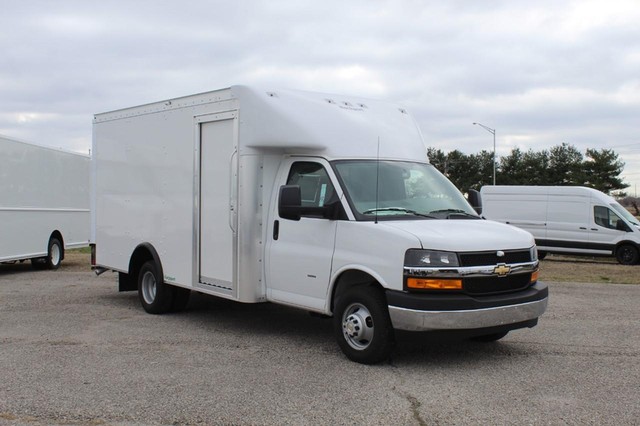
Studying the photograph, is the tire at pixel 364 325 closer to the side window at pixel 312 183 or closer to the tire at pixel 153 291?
the side window at pixel 312 183

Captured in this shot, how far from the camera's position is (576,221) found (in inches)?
853

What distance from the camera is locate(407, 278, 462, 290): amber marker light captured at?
6437 millimetres

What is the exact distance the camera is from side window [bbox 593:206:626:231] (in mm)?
21062

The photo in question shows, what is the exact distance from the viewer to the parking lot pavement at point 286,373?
5430 mm

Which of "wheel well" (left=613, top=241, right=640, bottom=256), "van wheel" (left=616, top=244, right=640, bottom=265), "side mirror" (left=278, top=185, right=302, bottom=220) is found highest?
"side mirror" (left=278, top=185, right=302, bottom=220)

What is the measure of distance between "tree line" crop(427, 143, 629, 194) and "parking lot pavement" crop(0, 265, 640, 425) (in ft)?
159

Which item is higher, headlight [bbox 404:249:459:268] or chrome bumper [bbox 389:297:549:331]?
headlight [bbox 404:249:459:268]

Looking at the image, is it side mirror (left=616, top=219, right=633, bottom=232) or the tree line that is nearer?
side mirror (left=616, top=219, right=633, bottom=232)

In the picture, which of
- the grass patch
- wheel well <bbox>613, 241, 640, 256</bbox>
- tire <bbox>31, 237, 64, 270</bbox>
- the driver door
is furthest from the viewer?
wheel well <bbox>613, 241, 640, 256</bbox>

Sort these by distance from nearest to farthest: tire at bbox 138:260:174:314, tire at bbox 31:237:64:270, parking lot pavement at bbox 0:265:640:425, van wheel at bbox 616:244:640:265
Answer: parking lot pavement at bbox 0:265:640:425 < tire at bbox 138:260:174:314 < tire at bbox 31:237:64:270 < van wheel at bbox 616:244:640:265

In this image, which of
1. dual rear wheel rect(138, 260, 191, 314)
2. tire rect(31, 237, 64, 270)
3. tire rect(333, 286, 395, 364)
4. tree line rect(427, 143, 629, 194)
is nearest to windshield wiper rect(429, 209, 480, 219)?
tire rect(333, 286, 395, 364)

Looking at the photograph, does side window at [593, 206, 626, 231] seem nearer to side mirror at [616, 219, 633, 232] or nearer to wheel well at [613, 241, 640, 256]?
side mirror at [616, 219, 633, 232]

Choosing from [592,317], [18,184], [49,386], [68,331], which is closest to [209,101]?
[68,331]

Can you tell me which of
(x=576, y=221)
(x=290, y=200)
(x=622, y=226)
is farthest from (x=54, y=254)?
(x=622, y=226)
